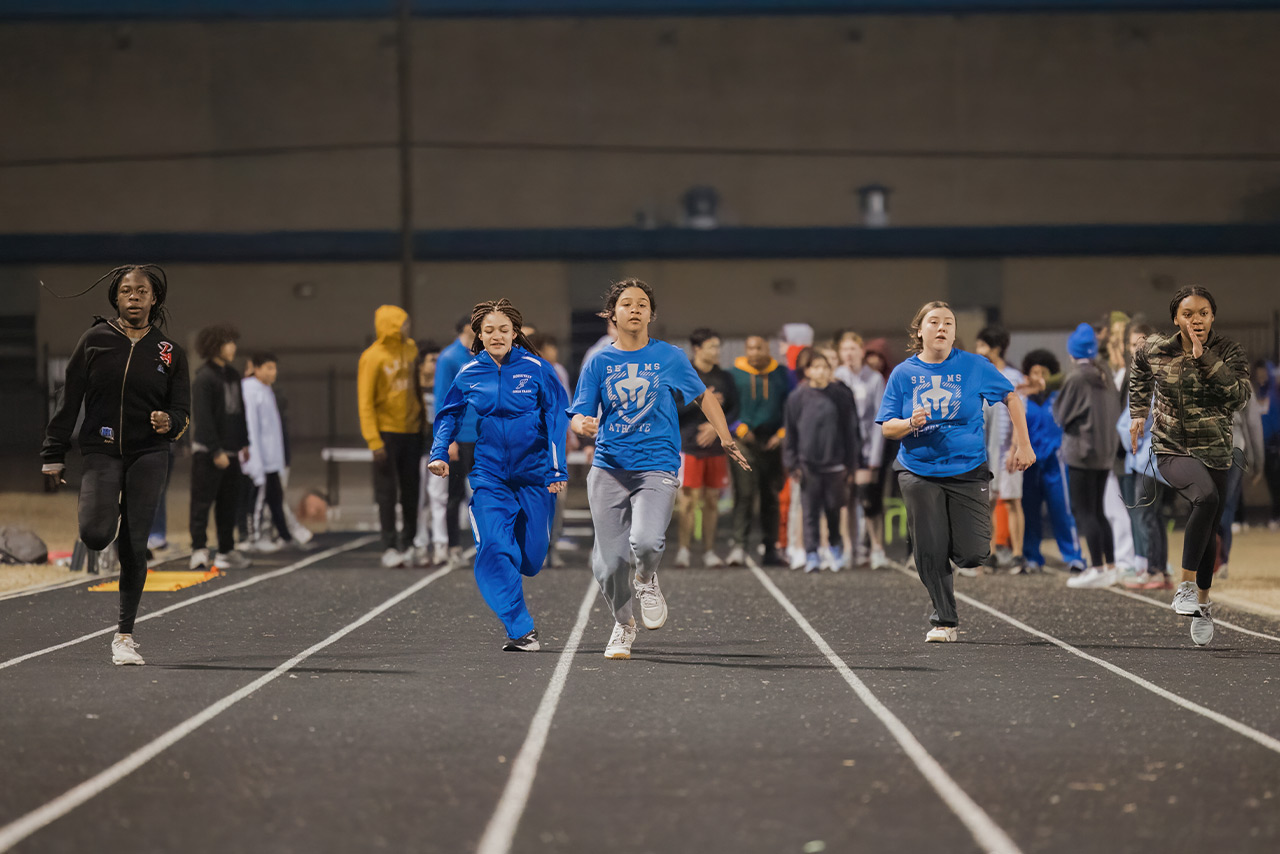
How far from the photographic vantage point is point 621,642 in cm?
903

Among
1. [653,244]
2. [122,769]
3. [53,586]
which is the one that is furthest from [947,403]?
[653,244]

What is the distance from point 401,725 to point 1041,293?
23.5 metres

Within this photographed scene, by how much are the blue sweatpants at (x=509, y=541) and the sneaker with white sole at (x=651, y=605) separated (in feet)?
1.94

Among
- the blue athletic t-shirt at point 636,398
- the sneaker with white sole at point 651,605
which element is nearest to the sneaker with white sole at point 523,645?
the sneaker with white sole at point 651,605

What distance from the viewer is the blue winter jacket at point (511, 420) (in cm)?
934

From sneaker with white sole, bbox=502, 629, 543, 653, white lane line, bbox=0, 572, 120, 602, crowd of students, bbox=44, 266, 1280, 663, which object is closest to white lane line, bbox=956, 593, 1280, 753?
crowd of students, bbox=44, 266, 1280, 663

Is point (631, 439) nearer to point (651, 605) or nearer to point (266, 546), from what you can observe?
point (651, 605)

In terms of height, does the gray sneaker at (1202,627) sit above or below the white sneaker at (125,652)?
below

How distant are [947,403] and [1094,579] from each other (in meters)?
4.30

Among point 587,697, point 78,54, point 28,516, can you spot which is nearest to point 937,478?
point 587,697

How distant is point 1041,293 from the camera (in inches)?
1133

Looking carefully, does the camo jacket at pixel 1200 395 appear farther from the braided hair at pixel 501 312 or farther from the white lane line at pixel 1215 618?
the braided hair at pixel 501 312

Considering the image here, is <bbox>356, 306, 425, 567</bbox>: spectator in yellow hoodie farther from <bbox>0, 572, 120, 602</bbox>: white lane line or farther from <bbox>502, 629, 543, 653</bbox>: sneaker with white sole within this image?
<bbox>502, 629, 543, 653</bbox>: sneaker with white sole

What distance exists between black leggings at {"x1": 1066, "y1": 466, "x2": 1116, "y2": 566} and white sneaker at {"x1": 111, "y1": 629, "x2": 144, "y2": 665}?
25.7ft
